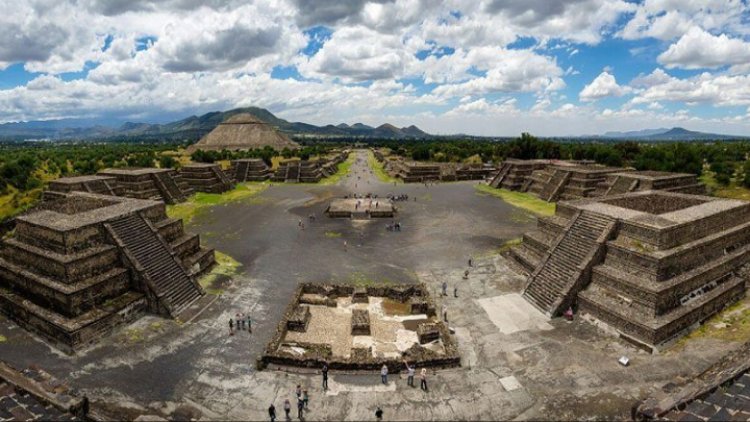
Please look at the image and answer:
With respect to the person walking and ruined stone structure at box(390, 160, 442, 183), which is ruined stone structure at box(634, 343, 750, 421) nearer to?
the person walking

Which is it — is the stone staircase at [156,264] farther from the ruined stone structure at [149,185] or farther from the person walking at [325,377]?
the ruined stone structure at [149,185]

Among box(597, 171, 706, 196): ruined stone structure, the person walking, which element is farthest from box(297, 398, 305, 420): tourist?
box(597, 171, 706, 196): ruined stone structure

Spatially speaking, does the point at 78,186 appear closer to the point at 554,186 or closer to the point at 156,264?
the point at 156,264

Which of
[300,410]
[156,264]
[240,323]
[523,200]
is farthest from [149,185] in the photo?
[523,200]

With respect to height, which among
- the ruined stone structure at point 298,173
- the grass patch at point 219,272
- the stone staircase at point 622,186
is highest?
the stone staircase at point 622,186

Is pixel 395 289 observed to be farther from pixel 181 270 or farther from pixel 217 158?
pixel 217 158

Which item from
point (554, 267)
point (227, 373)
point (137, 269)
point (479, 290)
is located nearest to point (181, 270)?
point (137, 269)

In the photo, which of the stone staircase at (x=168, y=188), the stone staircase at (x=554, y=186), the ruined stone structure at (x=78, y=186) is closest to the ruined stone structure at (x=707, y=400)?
the stone staircase at (x=554, y=186)
